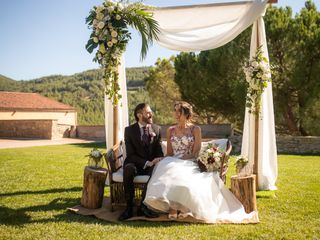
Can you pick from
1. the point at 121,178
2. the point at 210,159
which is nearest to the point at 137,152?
the point at 121,178

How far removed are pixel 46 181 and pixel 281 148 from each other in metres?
11.8

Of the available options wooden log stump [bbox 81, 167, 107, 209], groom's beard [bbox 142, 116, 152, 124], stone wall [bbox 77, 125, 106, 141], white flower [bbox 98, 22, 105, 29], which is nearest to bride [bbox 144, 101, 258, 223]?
groom's beard [bbox 142, 116, 152, 124]

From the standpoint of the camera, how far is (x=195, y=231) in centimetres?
398

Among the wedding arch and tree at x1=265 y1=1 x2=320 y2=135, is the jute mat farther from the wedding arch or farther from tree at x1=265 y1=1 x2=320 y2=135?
tree at x1=265 y1=1 x2=320 y2=135

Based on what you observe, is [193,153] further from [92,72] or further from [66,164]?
[92,72]

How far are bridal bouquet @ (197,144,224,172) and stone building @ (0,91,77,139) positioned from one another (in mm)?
18785

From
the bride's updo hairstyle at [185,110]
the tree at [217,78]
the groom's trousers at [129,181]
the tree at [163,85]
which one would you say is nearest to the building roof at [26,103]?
the tree at [163,85]

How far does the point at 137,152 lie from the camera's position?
5199 mm

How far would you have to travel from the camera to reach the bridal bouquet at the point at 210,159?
15.8 feet

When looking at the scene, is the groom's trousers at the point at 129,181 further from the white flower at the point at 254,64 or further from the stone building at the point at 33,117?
the stone building at the point at 33,117

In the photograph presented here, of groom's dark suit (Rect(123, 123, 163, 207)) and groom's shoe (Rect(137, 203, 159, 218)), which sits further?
groom's dark suit (Rect(123, 123, 163, 207))

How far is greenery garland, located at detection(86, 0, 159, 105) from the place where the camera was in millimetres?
5375

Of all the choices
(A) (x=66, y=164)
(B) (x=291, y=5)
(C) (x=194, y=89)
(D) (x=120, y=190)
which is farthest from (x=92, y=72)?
(D) (x=120, y=190)

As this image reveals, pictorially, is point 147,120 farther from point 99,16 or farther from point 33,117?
point 33,117
